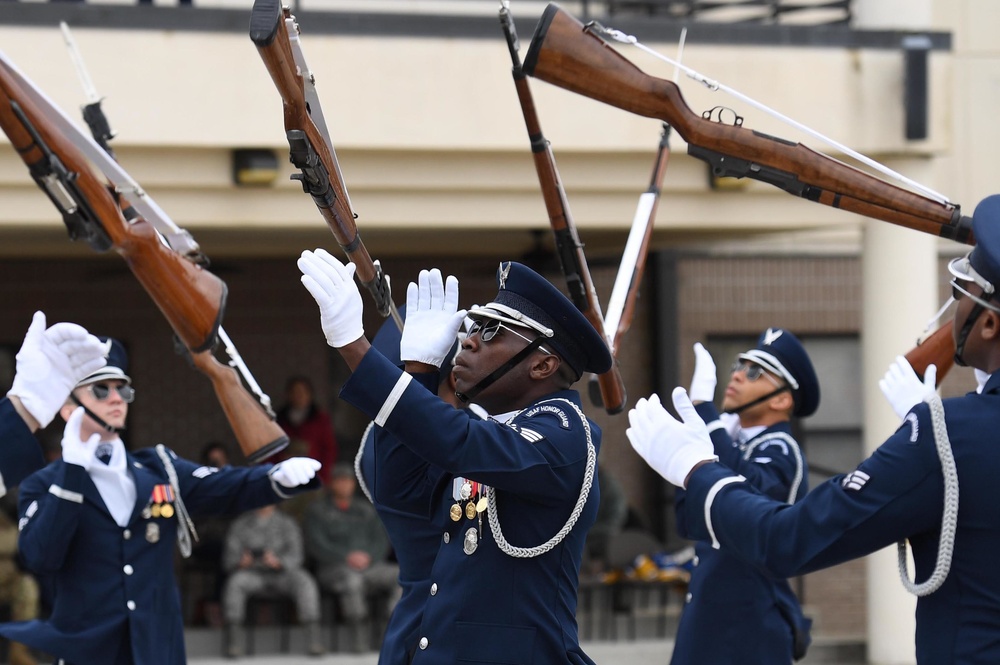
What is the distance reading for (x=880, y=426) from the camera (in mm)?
9312

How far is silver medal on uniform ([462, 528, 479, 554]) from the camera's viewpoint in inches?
135

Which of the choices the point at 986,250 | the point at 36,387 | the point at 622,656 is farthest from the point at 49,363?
the point at 622,656

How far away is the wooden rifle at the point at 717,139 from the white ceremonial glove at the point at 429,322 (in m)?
0.66

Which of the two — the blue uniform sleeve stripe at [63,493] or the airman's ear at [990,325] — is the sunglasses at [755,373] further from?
the airman's ear at [990,325]

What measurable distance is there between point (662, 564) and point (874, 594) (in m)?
1.49

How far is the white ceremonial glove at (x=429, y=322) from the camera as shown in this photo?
3.46 meters

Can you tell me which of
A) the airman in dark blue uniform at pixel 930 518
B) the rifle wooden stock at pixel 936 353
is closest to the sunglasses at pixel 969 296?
the airman in dark blue uniform at pixel 930 518

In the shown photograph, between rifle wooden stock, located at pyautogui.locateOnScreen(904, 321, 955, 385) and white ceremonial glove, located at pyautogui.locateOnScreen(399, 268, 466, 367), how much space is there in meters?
1.75

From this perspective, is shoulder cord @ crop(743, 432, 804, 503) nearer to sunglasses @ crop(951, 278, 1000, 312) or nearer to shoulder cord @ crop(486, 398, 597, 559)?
shoulder cord @ crop(486, 398, 597, 559)

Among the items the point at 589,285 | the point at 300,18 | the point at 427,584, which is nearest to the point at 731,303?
the point at 300,18

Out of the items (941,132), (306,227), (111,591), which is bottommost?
(111,591)

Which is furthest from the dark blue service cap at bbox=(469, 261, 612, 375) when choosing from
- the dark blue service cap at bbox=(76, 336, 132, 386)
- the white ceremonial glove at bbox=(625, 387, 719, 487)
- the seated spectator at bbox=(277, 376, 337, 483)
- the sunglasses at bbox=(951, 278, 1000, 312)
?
the seated spectator at bbox=(277, 376, 337, 483)

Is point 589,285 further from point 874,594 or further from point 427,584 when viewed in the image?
point 874,594

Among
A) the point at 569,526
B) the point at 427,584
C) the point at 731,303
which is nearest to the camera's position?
the point at 569,526
